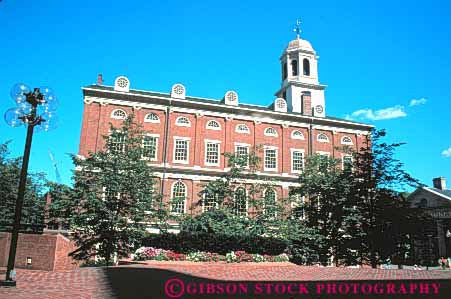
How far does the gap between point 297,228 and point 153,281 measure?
1467 cm

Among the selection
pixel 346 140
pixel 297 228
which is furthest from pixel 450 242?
pixel 297 228

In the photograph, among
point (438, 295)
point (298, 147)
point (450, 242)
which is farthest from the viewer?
point (450, 242)

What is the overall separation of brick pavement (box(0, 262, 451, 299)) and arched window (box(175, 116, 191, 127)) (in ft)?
68.2

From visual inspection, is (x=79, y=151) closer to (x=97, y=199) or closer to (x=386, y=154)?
(x=97, y=199)

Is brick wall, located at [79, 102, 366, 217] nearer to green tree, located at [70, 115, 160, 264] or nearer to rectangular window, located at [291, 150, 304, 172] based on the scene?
rectangular window, located at [291, 150, 304, 172]

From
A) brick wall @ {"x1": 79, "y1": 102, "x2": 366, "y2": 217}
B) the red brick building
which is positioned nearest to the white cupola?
the red brick building

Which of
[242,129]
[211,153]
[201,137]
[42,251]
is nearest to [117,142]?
[42,251]

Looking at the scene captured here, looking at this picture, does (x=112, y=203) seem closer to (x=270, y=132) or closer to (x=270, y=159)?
(x=270, y=159)

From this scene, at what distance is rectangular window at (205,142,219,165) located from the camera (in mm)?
35688

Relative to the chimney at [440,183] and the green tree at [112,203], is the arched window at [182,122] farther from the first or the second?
the chimney at [440,183]

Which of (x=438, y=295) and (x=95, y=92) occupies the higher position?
(x=95, y=92)

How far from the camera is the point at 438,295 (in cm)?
973

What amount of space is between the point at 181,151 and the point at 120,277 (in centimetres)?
2351

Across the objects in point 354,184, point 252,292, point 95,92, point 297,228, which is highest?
point 95,92
